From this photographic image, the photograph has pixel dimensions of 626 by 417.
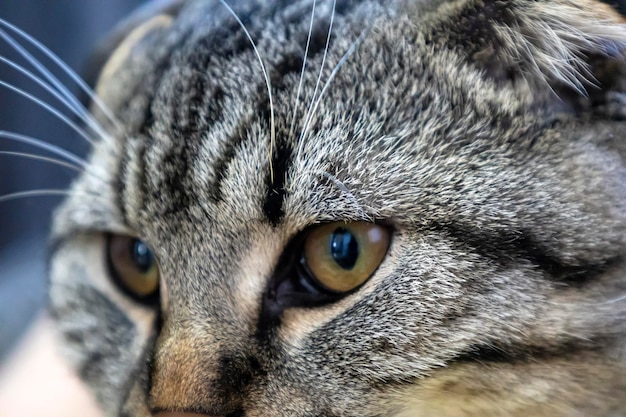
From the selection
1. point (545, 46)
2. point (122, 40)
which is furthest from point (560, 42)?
point (122, 40)

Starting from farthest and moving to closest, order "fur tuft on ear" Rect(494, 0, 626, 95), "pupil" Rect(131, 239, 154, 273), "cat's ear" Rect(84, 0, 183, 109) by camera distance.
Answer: "cat's ear" Rect(84, 0, 183, 109) < "pupil" Rect(131, 239, 154, 273) < "fur tuft on ear" Rect(494, 0, 626, 95)

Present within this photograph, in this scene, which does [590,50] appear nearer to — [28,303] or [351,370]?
[351,370]

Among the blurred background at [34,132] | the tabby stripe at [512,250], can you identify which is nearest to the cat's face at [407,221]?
the tabby stripe at [512,250]

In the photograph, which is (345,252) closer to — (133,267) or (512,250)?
(512,250)

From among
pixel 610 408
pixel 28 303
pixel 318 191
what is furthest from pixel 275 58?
pixel 28 303

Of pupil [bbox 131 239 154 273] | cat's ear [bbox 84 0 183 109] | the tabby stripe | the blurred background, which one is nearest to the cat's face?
the tabby stripe

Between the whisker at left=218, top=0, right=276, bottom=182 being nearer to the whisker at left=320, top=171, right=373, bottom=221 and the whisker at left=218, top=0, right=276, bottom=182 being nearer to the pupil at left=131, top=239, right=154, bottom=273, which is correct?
the whisker at left=320, top=171, right=373, bottom=221
